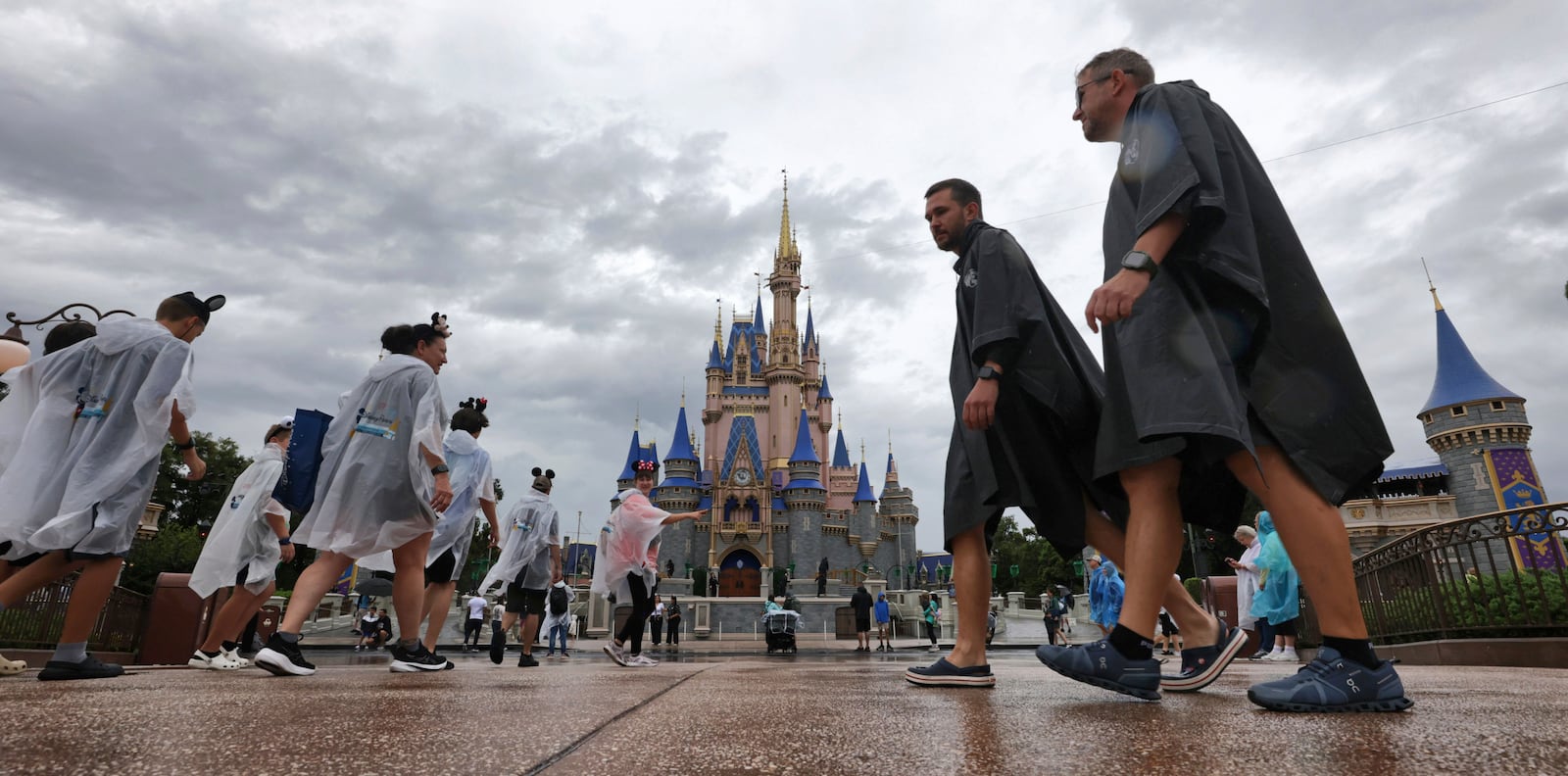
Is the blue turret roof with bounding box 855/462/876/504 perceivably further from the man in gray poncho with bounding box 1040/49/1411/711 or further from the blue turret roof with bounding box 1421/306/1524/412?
the man in gray poncho with bounding box 1040/49/1411/711

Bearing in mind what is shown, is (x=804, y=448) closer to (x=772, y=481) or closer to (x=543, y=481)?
(x=772, y=481)

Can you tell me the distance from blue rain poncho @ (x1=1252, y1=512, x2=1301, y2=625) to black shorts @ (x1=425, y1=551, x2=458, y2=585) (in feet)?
26.1

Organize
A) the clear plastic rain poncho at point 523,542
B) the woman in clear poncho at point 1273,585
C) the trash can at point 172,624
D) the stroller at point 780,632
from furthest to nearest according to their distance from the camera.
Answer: the stroller at point 780,632 → the woman in clear poncho at point 1273,585 → the trash can at point 172,624 → the clear plastic rain poncho at point 523,542

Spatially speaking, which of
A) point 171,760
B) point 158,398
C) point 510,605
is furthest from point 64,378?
point 510,605

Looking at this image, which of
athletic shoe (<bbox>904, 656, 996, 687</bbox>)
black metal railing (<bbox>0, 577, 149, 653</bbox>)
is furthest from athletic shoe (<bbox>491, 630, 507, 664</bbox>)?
athletic shoe (<bbox>904, 656, 996, 687</bbox>)

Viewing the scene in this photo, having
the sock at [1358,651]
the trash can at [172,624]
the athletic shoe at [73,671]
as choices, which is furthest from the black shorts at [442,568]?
the sock at [1358,651]

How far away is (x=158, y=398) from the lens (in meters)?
3.79

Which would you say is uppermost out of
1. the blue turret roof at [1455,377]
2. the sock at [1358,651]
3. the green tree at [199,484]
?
the blue turret roof at [1455,377]

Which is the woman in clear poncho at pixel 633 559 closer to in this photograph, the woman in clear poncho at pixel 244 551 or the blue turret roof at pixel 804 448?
the woman in clear poncho at pixel 244 551

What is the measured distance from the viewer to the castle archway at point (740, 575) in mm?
48125

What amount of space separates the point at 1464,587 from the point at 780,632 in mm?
12175

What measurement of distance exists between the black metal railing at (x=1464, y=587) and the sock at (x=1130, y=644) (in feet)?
14.1

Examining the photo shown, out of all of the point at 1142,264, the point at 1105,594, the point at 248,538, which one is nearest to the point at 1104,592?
the point at 1105,594

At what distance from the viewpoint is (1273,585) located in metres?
8.42
